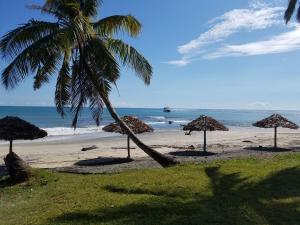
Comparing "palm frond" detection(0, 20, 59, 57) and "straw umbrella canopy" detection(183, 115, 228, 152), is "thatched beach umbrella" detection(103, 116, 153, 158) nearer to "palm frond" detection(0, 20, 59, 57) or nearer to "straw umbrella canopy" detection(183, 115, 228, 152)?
"straw umbrella canopy" detection(183, 115, 228, 152)

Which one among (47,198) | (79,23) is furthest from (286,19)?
(47,198)

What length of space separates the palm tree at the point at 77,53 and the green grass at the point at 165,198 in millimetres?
2808

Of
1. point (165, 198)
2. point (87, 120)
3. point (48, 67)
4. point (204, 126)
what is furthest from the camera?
point (87, 120)

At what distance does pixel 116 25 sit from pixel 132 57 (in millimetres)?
1145

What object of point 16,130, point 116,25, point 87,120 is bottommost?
point 87,120

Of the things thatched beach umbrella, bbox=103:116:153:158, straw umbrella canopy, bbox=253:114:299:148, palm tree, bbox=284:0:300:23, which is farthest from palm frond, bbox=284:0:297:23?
thatched beach umbrella, bbox=103:116:153:158

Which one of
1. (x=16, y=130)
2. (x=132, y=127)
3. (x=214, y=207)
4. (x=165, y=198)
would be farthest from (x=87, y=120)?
(x=214, y=207)

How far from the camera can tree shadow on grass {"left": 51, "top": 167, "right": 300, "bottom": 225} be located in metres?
8.56

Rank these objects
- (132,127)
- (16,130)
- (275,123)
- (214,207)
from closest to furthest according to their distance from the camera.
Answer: (214,207), (16,130), (132,127), (275,123)

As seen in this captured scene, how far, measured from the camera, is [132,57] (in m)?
14.6

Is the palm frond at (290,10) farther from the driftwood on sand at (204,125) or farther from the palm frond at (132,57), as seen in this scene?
the palm frond at (132,57)

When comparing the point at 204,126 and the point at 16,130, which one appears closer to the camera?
the point at 16,130

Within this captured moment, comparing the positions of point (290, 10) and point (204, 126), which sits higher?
point (290, 10)

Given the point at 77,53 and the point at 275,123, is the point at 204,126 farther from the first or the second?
the point at 77,53
